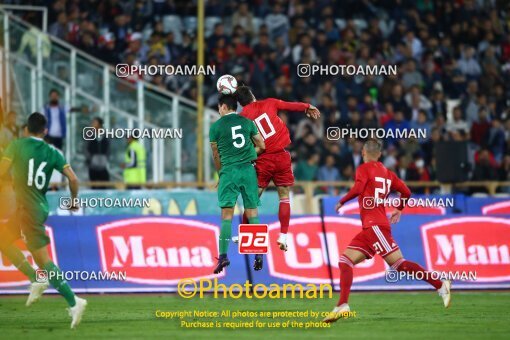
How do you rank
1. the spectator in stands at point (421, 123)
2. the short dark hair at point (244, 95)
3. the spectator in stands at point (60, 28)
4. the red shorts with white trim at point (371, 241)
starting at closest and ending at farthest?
the red shorts with white trim at point (371, 241) < the short dark hair at point (244, 95) < the spectator in stands at point (421, 123) < the spectator in stands at point (60, 28)

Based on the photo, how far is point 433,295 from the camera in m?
21.8

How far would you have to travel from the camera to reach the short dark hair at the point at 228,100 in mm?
17234

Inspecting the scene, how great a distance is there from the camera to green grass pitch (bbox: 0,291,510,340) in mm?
15422

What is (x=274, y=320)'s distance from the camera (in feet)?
56.0

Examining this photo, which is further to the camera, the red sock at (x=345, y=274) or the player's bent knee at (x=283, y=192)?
the player's bent knee at (x=283, y=192)

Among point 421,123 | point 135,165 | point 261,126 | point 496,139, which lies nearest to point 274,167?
point 261,126

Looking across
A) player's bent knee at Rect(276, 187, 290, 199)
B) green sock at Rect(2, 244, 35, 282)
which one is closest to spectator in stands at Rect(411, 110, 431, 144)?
player's bent knee at Rect(276, 187, 290, 199)

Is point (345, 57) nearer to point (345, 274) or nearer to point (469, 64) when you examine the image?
point (469, 64)

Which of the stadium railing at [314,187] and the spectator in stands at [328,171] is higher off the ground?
the spectator in stands at [328,171]

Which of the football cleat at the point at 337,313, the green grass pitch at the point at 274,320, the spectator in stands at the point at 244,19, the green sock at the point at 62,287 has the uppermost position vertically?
the spectator in stands at the point at 244,19

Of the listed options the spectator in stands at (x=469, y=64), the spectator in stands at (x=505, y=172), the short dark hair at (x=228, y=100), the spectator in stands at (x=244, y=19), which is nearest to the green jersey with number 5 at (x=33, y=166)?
the short dark hair at (x=228, y=100)

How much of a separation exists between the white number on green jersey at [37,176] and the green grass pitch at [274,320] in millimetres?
1874

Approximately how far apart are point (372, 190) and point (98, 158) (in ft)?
39.7

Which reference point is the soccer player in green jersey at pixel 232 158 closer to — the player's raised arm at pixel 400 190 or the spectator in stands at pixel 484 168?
the player's raised arm at pixel 400 190
